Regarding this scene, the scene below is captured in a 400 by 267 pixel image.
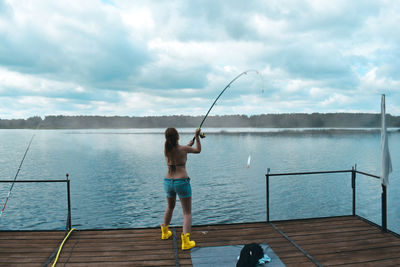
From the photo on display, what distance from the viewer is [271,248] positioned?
199 inches

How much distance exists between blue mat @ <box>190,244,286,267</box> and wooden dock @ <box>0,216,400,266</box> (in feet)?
0.43

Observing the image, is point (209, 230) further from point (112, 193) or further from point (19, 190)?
point (19, 190)

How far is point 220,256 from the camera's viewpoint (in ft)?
15.4

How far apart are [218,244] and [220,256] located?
0.52 meters

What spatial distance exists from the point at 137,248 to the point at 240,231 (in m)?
2.09

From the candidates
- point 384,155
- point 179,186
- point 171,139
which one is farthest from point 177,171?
point 384,155

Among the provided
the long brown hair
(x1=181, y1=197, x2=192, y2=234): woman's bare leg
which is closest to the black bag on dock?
(x1=181, y1=197, x2=192, y2=234): woman's bare leg

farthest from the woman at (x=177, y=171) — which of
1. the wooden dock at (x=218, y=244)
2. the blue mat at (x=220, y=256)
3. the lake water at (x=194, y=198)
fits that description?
the lake water at (x=194, y=198)

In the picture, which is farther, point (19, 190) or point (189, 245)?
point (19, 190)

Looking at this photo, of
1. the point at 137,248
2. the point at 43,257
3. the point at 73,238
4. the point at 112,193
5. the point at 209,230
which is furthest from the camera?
the point at 112,193

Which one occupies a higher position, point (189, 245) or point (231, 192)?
point (189, 245)

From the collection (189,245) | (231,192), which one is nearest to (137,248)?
(189,245)

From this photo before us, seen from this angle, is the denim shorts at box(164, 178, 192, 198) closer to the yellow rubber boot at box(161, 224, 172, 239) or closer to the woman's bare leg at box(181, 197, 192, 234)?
the woman's bare leg at box(181, 197, 192, 234)

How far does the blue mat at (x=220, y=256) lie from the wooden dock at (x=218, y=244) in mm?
130
